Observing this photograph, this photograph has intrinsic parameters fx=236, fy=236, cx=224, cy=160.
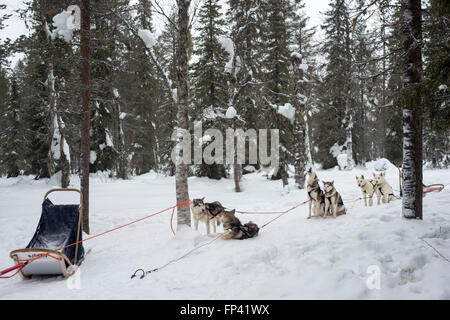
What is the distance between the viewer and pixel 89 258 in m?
5.95

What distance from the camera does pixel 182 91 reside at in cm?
691

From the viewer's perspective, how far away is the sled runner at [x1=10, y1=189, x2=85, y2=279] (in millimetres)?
4480

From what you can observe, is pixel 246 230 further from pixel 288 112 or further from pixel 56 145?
pixel 56 145

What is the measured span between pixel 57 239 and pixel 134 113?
65.5 feet

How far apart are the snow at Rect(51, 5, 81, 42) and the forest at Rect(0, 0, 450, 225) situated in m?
0.04

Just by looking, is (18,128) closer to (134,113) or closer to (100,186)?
(134,113)

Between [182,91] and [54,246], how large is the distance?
4.94 m

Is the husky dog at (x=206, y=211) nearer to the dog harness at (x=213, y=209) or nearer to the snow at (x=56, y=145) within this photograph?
the dog harness at (x=213, y=209)

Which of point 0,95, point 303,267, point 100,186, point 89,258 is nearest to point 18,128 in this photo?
point 0,95

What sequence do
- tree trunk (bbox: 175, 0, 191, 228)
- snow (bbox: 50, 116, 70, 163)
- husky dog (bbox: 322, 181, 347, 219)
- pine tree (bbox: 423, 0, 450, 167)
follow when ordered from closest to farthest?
pine tree (bbox: 423, 0, 450, 167), husky dog (bbox: 322, 181, 347, 219), tree trunk (bbox: 175, 0, 191, 228), snow (bbox: 50, 116, 70, 163)
